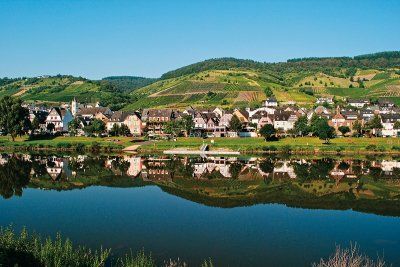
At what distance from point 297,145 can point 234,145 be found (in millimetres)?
11106

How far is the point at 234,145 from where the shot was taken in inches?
3118

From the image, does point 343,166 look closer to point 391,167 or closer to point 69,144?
point 391,167

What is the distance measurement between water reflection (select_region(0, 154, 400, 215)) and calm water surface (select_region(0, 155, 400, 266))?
117 millimetres

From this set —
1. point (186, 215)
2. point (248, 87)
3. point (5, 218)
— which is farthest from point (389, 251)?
point (248, 87)

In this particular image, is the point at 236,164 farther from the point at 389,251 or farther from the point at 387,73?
the point at 387,73

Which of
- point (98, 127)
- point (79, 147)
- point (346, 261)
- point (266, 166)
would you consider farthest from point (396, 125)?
point (346, 261)

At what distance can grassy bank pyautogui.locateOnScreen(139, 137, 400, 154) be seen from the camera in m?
74.1

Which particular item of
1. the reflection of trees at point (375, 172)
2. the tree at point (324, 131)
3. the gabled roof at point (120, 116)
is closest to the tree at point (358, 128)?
the tree at point (324, 131)

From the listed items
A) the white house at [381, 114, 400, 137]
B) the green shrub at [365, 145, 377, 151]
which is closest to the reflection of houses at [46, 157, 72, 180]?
the green shrub at [365, 145, 377, 151]

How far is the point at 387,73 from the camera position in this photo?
654ft

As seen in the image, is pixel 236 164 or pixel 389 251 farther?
pixel 236 164

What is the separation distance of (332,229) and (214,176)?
2382 centimetres

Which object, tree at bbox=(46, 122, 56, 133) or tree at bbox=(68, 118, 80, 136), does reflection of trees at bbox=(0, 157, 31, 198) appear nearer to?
tree at bbox=(68, 118, 80, 136)

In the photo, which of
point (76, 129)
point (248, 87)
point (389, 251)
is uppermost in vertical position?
point (248, 87)
